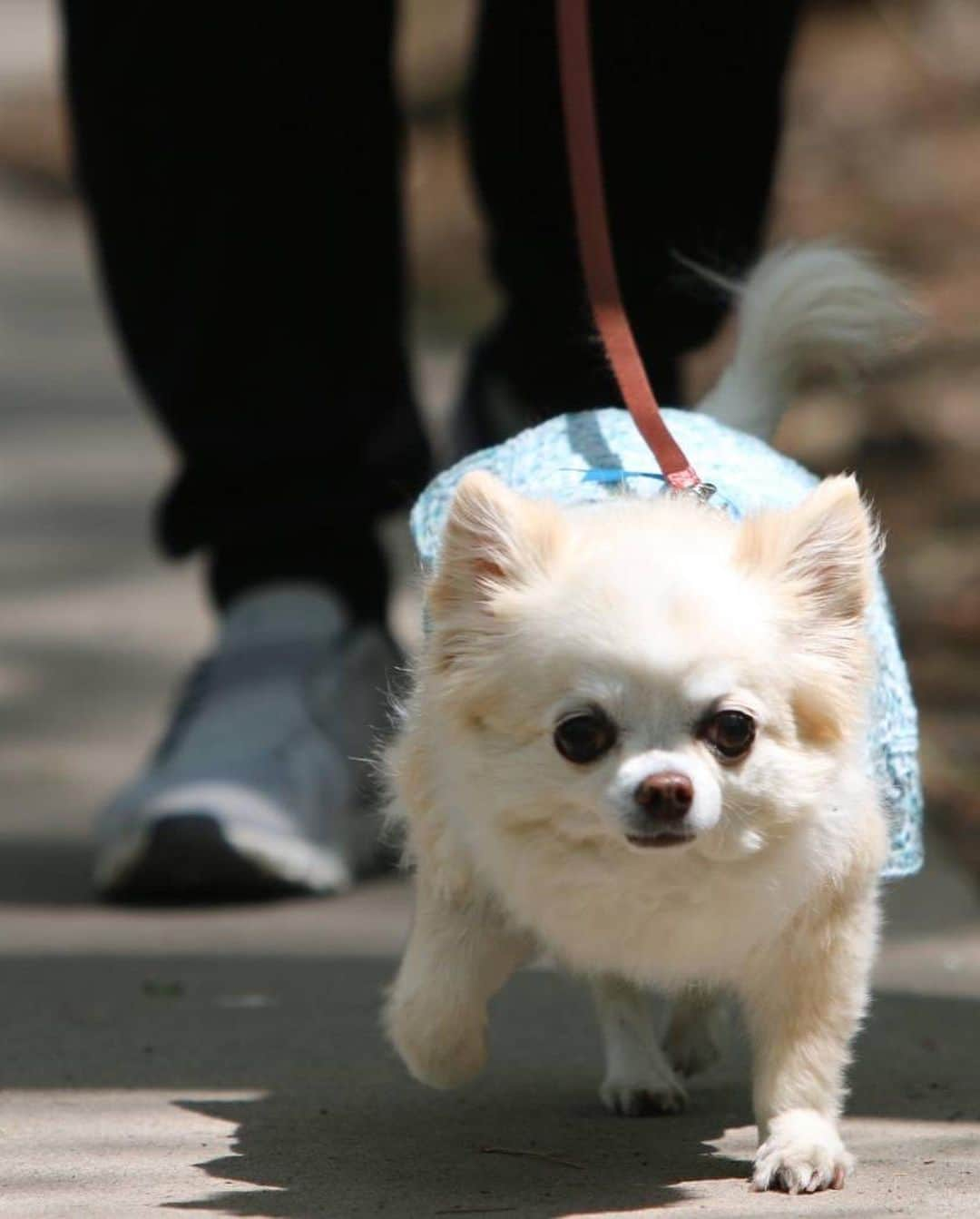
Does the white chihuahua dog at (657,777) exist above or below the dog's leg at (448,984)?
above

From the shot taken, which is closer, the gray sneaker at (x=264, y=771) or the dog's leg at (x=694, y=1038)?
the dog's leg at (x=694, y=1038)

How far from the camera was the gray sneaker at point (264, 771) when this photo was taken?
146 inches

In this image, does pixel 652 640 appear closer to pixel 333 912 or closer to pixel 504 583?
pixel 504 583

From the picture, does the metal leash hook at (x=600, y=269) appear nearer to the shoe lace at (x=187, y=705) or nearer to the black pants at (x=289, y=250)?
the black pants at (x=289, y=250)

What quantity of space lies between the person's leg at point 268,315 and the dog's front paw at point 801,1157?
1666 millimetres

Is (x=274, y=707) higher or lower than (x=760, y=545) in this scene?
lower

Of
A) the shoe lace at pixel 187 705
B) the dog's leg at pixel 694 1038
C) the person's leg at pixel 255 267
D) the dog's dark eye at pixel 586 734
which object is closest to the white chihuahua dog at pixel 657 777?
the dog's dark eye at pixel 586 734

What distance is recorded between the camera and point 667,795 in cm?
213

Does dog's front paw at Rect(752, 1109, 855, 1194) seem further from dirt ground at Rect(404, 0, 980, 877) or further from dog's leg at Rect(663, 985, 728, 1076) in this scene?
dirt ground at Rect(404, 0, 980, 877)

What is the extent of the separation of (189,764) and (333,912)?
0.36 meters

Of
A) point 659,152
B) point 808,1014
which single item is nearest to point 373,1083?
point 808,1014

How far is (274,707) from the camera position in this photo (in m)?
3.98

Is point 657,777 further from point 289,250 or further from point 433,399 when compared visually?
point 433,399

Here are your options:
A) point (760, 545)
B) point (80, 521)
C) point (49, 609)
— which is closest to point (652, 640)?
point (760, 545)
